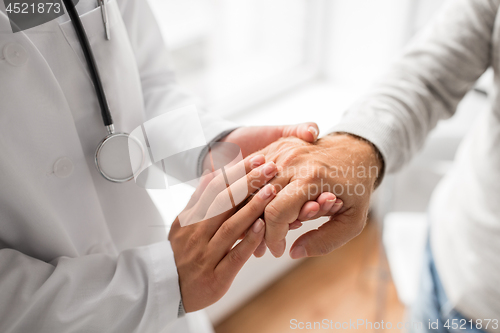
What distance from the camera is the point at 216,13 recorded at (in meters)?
1.36

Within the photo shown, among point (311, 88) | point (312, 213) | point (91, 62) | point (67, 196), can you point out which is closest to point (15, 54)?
point (91, 62)

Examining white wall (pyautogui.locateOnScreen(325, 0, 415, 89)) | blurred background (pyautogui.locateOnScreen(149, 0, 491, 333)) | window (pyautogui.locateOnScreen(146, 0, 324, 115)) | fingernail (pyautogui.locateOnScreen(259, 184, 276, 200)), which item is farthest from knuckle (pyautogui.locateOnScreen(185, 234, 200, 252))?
white wall (pyautogui.locateOnScreen(325, 0, 415, 89))

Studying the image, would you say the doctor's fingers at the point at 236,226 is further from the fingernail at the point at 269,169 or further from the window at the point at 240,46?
the window at the point at 240,46

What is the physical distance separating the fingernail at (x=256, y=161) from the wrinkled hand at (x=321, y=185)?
0.11 ft

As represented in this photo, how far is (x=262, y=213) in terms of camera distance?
19.0 inches

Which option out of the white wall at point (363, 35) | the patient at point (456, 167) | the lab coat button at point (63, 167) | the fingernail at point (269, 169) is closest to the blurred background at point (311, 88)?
the white wall at point (363, 35)

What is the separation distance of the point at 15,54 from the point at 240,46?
1.19 m

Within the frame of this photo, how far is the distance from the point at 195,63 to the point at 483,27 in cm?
94

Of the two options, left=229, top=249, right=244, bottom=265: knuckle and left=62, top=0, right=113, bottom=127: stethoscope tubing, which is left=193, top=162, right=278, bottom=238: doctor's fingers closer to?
left=229, top=249, right=244, bottom=265: knuckle

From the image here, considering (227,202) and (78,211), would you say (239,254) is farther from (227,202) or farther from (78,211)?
(78,211)

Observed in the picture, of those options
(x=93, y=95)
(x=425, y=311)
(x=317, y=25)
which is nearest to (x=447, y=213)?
(x=425, y=311)

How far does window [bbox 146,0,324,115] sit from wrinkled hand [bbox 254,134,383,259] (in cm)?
78

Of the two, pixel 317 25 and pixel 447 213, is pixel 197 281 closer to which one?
pixel 447 213

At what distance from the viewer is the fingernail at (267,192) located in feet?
1.57
